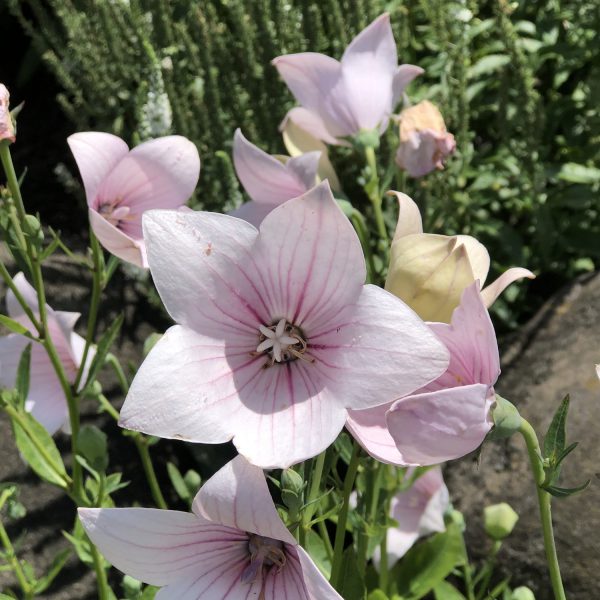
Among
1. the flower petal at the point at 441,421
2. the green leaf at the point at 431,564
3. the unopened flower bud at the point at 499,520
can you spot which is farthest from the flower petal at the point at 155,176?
the green leaf at the point at 431,564

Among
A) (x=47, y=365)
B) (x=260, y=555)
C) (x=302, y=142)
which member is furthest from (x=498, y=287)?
(x=47, y=365)

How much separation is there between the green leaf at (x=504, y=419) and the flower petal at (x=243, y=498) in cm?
24

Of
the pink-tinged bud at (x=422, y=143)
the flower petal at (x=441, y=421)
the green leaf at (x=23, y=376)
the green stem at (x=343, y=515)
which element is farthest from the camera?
the pink-tinged bud at (x=422, y=143)

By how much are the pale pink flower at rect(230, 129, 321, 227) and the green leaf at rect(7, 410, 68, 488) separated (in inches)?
18.9

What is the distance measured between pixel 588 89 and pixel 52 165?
1.97 meters

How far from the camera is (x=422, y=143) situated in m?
1.71

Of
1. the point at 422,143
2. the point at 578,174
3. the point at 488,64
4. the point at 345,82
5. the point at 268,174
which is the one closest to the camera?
the point at 268,174

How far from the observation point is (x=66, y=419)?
1.56 metres

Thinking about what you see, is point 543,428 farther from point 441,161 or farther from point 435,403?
point 435,403

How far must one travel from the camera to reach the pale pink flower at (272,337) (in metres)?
0.91

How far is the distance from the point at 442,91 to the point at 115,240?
1670 millimetres

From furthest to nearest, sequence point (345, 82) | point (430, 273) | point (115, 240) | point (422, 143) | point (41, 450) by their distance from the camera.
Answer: point (422, 143) → point (345, 82) → point (41, 450) → point (115, 240) → point (430, 273)

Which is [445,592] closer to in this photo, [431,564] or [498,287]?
[431,564]

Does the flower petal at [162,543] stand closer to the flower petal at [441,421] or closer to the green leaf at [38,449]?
the flower petal at [441,421]
